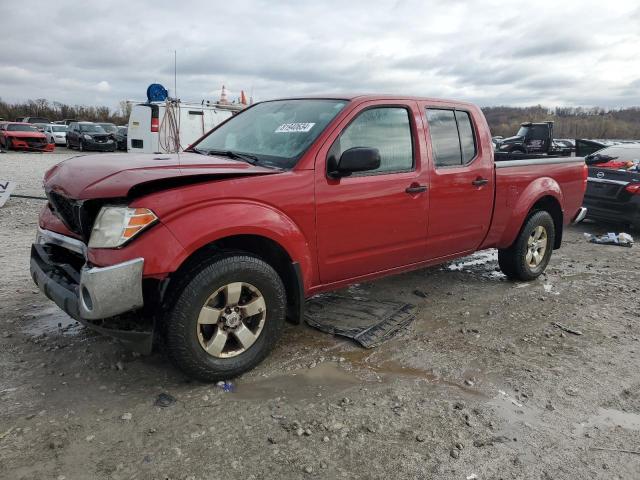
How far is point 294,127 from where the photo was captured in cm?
372

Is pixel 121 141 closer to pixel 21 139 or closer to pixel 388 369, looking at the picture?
pixel 21 139

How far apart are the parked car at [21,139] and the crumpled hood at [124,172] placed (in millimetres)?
23393

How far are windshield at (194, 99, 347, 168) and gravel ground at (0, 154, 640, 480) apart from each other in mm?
1393

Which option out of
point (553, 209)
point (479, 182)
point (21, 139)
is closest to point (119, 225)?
point (479, 182)

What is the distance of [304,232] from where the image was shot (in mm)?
3363

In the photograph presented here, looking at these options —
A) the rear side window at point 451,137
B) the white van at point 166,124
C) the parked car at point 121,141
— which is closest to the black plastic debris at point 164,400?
the rear side window at point 451,137

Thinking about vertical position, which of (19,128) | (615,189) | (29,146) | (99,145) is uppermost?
(19,128)

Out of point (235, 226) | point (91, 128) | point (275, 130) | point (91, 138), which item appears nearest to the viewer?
point (235, 226)

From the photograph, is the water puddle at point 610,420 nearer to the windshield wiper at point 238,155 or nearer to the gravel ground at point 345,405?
the gravel ground at point 345,405

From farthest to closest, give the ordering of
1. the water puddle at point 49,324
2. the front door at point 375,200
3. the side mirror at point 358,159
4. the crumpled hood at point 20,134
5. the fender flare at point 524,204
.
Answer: the crumpled hood at point 20,134, the fender flare at point 524,204, the water puddle at point 49,324, the front door at point 375,200, the side mirror at point 358,159

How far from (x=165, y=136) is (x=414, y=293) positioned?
31.7 ft

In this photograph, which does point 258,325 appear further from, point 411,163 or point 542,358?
point 542,358

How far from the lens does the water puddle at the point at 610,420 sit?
283 centimetres

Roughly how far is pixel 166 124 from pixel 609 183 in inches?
389
